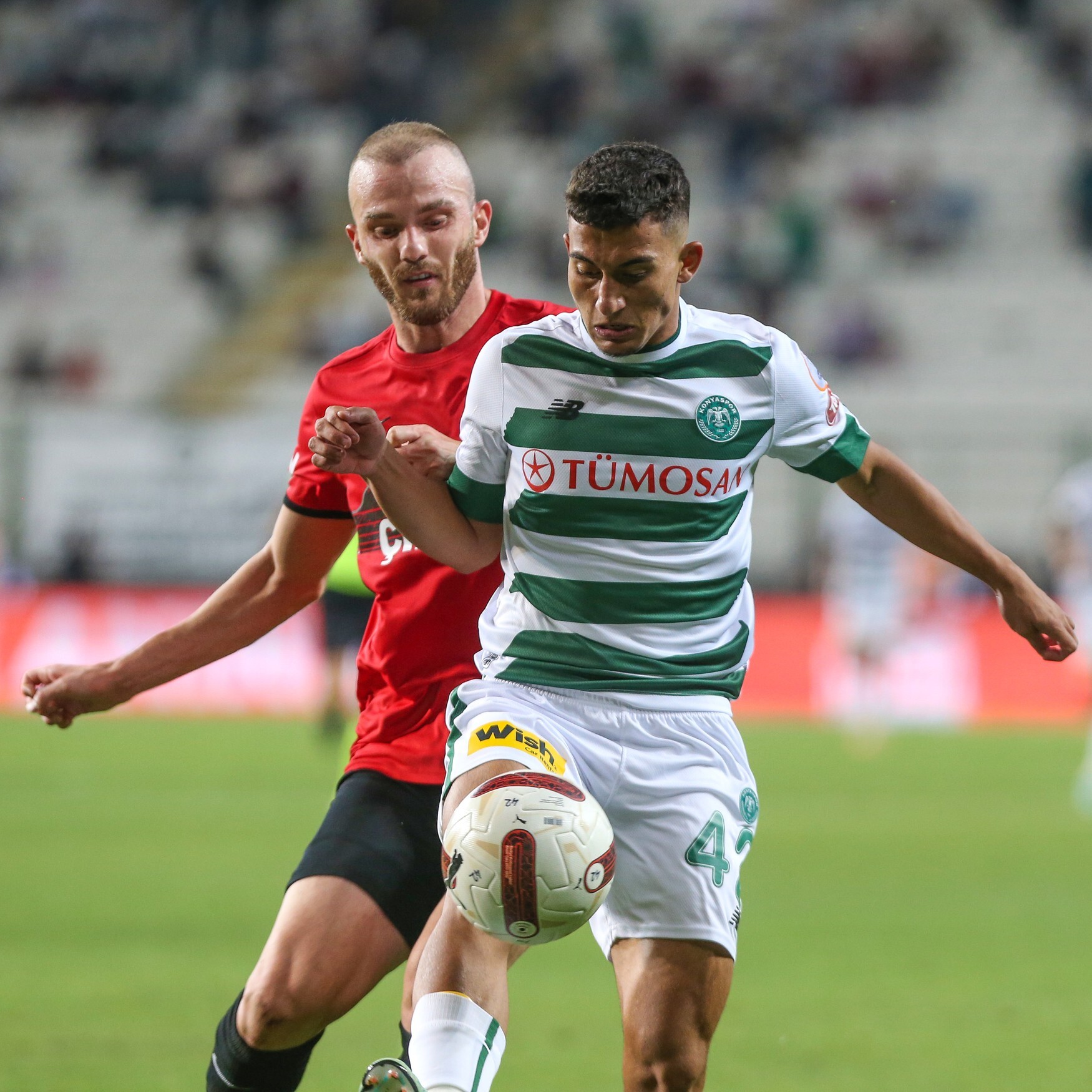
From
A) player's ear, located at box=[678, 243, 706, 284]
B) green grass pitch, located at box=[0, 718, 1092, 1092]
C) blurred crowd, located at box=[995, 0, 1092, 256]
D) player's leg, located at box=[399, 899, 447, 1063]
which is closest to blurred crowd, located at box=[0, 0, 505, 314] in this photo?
blurred crowd, located at box=[995, 0, 1092, 256]

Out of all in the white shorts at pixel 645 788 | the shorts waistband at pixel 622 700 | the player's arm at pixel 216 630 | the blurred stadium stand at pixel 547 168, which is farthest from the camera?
the blurred stadium stand at pixel 547 168

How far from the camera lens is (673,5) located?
81.3ft

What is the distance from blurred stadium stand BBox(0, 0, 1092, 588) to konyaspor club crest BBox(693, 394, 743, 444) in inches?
630

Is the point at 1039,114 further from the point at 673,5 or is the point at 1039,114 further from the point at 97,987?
the point at 97,987

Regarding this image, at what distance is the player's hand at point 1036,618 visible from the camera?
370cm

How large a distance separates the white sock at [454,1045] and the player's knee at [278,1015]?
0.34m

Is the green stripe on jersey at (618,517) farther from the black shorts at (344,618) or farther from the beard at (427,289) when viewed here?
the black shorts at (344,618)

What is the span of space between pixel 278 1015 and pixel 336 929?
7.8 inches

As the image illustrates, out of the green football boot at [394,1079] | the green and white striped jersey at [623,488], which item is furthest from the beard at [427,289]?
the green football boot at [394,1079]

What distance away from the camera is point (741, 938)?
737 cm

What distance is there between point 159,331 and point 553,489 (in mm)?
19822

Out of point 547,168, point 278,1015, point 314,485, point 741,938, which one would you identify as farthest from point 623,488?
point 547,168

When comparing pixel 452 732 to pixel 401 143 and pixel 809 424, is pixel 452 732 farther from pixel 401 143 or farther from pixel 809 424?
pixel 401 143

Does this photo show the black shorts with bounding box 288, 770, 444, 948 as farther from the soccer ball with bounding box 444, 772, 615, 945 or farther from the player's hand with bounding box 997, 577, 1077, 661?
the player's hand with bounding box 997, 577, 1077, 661
